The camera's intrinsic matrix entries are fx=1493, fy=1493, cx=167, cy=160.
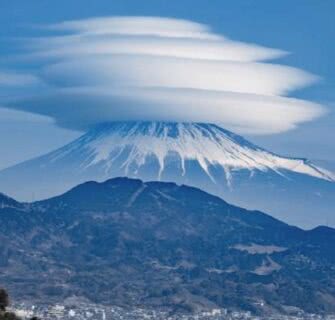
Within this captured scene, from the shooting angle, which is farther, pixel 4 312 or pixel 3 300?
pixel 3 300

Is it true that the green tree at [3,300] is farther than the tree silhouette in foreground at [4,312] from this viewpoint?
Yes

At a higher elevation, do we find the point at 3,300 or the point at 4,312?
the point at 3,300

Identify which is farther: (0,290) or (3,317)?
(0,290)

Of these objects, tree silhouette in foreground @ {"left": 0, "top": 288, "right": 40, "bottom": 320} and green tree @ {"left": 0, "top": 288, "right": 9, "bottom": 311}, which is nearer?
tree silhouette in foreground @ {"left": 0, "top": 288, "right": 40, "bottom": 320}
